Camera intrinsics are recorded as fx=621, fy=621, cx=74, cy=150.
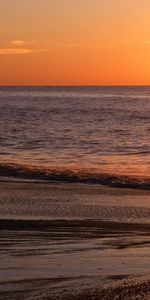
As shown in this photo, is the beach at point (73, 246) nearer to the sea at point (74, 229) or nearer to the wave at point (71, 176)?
the sea at point (74, 229)

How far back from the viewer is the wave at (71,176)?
13.7 meters

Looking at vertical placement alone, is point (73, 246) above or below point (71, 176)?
above

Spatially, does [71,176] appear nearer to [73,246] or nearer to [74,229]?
[74,229]

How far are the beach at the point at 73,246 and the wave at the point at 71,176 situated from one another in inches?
78.5

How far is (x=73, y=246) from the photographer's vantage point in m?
7.09

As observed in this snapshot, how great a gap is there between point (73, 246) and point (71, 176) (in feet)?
24.6

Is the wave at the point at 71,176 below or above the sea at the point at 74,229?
below

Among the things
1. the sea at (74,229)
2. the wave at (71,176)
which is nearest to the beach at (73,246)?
the sea at (74,229)

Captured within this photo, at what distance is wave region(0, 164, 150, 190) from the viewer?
13.7 m

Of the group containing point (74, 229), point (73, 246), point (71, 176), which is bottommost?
point (71, 176)

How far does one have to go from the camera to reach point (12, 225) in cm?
835

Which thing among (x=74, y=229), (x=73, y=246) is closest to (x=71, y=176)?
(x=74, y=229)

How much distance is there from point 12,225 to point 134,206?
2.70 metres

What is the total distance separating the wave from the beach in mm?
1994
